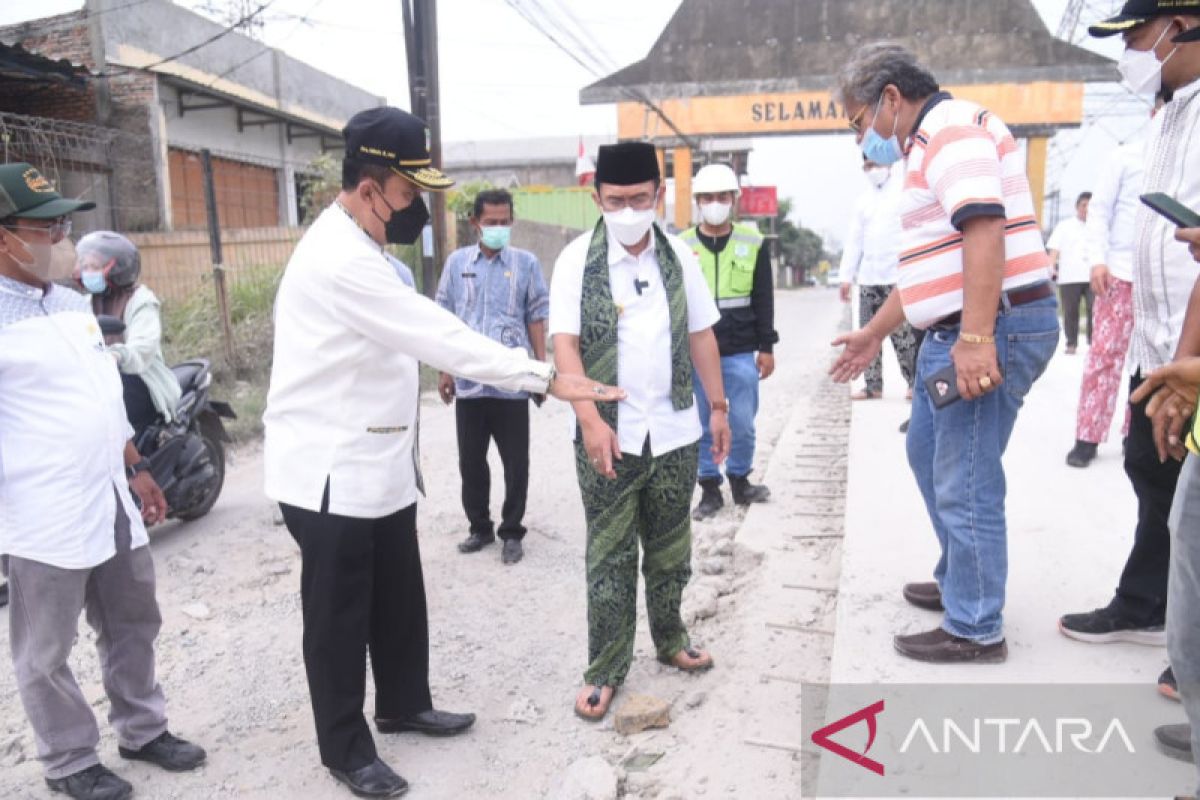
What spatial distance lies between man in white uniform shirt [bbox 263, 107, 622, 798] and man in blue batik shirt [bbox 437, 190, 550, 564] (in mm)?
1929

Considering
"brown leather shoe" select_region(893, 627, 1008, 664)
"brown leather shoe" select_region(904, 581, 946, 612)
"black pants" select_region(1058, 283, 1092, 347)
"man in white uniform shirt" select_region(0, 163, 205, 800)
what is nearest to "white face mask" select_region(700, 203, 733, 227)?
"brown leather shoe" select_region(904, 581, 946, 612)

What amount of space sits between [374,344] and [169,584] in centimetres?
262

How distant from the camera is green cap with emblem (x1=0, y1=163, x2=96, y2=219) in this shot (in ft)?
7.97

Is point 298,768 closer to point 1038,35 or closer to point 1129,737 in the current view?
point 1129,737

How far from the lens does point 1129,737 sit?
2.30 meters

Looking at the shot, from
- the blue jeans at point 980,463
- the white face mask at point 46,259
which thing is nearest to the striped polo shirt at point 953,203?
the blue jeans at point 980,463

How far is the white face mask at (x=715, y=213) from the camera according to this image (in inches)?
187

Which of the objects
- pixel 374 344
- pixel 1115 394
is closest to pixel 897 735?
pixel 374 344

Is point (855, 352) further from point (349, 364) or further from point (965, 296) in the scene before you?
point (349, 364)

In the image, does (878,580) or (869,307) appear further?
(869,307)

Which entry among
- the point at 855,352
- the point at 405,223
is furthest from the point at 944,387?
the point at 405,223

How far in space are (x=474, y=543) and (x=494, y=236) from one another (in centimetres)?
163

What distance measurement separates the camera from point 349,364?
8.00 feet

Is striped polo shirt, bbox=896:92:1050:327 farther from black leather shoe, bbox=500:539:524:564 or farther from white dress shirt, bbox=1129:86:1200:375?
black leather shoe, bbox=500:539:524:564
